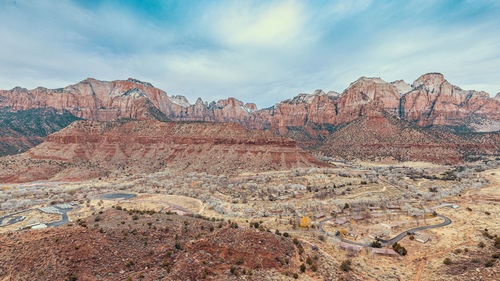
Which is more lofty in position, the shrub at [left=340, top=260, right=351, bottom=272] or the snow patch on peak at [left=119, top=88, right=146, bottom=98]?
the snow patch on peak at [left=119, top=88, right=146, bottom=98]

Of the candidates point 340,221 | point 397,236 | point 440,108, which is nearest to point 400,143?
point 440,108

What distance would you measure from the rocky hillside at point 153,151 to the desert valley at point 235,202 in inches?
21.7

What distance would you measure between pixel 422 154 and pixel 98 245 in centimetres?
13069

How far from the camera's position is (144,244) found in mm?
21375

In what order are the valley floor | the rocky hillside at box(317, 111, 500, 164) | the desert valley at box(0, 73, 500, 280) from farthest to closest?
the rocky hillside at box(317, 111, 500, 164) < the desert valley at box(0, 73, 500, 280) < the valley floor

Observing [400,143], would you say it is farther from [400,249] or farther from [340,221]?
[400,249]

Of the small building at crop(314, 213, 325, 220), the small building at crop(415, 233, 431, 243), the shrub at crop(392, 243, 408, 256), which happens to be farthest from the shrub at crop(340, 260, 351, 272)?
the small building at crop(314, 213, 325, 220)

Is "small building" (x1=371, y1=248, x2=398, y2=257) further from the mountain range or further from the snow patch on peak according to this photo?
the snow patch on peak

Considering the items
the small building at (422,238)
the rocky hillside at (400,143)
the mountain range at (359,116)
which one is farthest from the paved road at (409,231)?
the mountain range at (359,116)

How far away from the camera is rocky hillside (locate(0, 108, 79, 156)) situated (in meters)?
125

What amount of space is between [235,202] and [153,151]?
63.1 meters

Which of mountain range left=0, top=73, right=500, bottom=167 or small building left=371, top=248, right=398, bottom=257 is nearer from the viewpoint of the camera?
small building left=371, top=248, right=398, bottom=257

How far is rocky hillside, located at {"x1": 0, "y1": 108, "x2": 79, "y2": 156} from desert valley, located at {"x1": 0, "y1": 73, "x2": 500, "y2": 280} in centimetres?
91

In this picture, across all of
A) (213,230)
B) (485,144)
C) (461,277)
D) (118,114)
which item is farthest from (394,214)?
(118,114)
